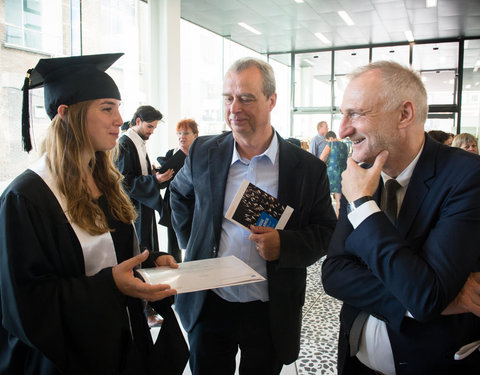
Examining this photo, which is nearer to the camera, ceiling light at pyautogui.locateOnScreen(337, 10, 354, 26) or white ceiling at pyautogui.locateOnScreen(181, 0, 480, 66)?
white ceiling at pyautogui.locateOnScreen(181, 0, 480, 66)

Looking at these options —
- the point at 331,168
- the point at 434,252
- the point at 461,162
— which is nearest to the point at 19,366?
the point at 434,252

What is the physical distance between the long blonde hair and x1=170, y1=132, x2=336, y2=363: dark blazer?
0.35m

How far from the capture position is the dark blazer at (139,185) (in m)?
3.40

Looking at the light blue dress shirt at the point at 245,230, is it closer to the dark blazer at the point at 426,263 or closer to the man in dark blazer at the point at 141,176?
the dark blazer at the point at 426,263

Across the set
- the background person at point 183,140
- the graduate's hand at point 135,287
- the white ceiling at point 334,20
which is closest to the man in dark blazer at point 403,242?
the graduate's hand at point 135,287

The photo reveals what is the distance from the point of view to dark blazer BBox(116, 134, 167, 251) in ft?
11.1

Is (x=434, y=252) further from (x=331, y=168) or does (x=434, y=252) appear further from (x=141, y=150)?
(x=331, y=168)

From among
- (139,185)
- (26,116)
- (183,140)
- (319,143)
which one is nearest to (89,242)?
(26,116)

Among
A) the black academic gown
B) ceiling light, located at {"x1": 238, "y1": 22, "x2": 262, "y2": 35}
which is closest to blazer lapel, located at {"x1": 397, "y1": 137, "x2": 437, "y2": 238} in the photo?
the black academic gown

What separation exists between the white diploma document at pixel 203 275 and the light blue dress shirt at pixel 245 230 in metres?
0.19

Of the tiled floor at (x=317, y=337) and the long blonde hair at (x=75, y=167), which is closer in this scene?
the long blonde hair at (x=75, y=167)

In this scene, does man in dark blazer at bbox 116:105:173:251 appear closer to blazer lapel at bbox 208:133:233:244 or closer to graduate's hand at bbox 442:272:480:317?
blazer lapel at bbox 208:133:233:244

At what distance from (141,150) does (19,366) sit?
2620mm

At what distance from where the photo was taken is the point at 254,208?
145 cm
